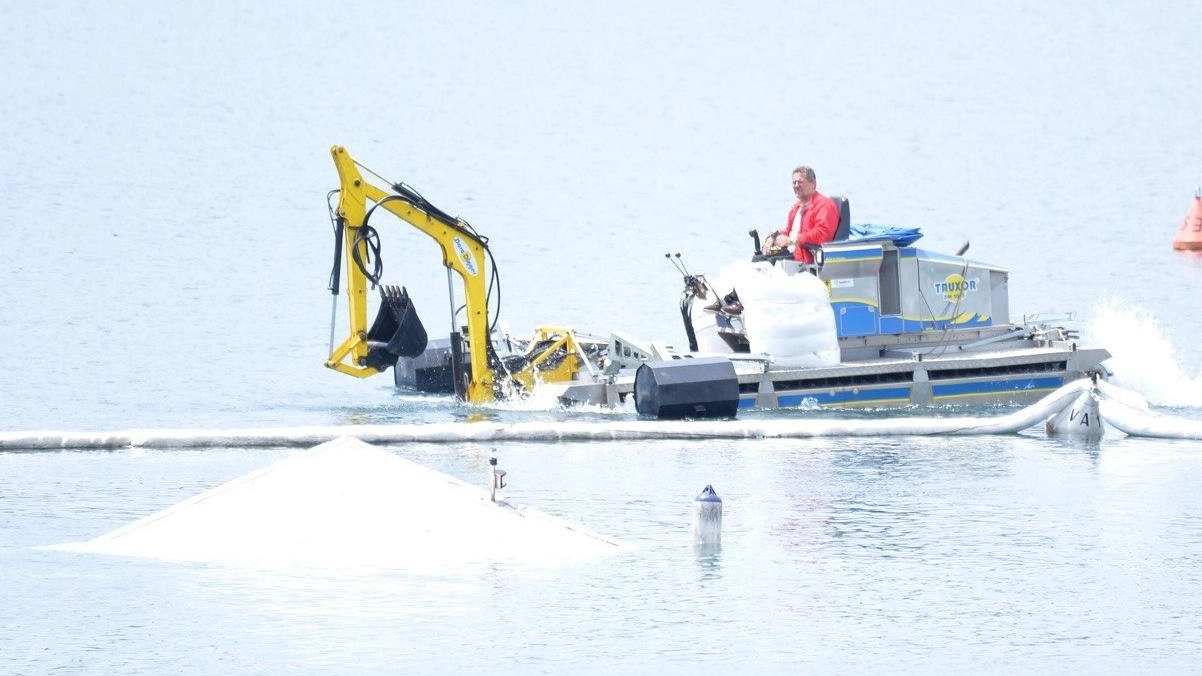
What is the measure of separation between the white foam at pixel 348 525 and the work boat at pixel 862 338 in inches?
282

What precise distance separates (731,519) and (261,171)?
48.6m

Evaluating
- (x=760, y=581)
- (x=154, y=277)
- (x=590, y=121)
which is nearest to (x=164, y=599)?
(x=760, y=581)

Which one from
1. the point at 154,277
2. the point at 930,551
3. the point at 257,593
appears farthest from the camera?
the point at 154,277

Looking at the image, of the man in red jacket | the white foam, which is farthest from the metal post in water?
the man in red jacket

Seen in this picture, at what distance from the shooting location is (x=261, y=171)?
63.2m

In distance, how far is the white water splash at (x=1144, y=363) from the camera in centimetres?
2433

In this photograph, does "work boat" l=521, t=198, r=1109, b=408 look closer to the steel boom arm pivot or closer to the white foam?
the steel boom arm pivot

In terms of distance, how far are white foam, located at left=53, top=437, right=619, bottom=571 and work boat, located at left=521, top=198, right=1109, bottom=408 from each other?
7.17 meters

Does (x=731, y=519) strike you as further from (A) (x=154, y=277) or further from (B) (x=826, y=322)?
(A) (x=154, y=277)

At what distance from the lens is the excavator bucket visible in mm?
22734

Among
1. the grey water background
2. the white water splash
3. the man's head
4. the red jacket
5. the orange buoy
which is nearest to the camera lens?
the grey water background

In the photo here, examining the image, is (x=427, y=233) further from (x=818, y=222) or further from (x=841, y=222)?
(x=841, y=222)

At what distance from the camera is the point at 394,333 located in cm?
2281

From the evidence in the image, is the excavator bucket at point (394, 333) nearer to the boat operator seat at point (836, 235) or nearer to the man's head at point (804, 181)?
the boat operator seat at point (836, 235)
